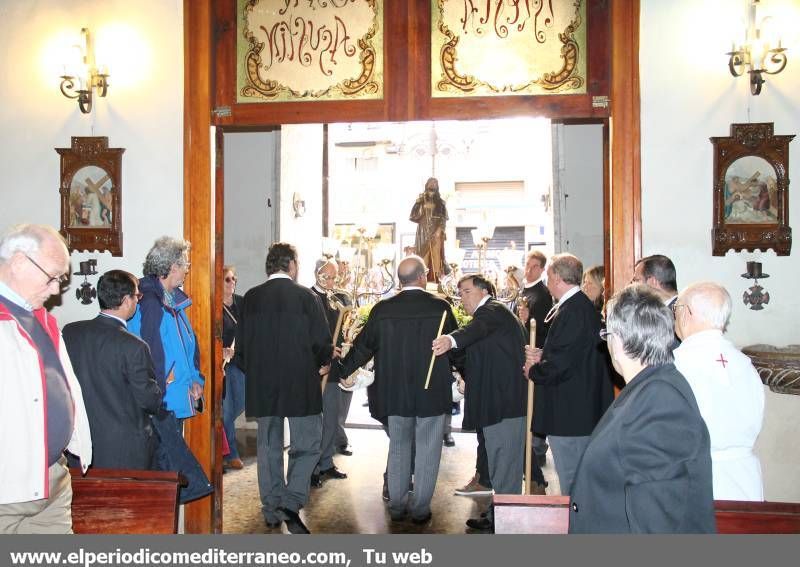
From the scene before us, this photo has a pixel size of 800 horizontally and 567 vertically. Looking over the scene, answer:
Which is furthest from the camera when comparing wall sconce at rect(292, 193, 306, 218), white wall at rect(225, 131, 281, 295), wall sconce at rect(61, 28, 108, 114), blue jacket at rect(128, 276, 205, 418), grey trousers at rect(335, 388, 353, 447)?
wall sconce at rect(292, 193, 306, 218)

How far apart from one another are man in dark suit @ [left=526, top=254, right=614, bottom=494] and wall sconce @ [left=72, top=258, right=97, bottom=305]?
3.04 m

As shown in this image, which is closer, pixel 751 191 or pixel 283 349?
pixel 751 191

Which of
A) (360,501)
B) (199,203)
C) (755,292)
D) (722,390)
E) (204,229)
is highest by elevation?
(199,203)

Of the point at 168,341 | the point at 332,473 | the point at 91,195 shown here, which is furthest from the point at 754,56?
the point at 332,473

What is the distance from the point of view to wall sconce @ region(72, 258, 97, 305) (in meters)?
5.27

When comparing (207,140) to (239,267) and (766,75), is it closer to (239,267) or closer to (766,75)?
(766,75)

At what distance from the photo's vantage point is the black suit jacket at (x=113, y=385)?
400 centimetres

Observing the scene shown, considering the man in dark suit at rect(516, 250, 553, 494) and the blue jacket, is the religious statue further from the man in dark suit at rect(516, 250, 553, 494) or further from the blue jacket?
the blue jacket

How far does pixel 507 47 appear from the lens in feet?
16.8

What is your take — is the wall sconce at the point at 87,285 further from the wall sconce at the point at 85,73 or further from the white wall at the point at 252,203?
the white wall at the point at 252,203

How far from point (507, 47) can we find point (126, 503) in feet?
12.0

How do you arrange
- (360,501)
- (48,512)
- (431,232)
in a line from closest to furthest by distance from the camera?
1. (48,512)
2. (360,501)
3. (431,232)

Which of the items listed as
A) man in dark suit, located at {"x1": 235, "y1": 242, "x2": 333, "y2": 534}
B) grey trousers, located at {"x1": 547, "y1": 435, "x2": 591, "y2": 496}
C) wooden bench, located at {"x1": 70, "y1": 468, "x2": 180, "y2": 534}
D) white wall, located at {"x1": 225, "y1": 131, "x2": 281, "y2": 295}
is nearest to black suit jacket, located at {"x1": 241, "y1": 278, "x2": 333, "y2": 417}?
man in dark suit, located at {"x1": 235, "y1": 242, "x2": 333, "y2": 534}

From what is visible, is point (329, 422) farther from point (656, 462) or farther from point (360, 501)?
point (656, 462)
